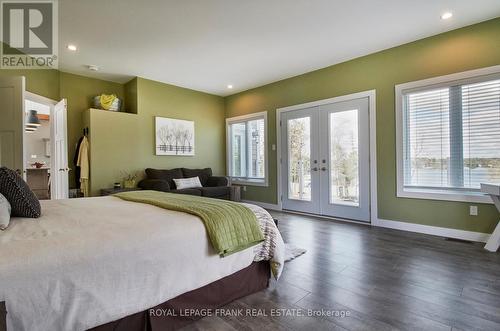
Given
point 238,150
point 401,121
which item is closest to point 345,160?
point 401,121

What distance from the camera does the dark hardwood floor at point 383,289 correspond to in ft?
5.20

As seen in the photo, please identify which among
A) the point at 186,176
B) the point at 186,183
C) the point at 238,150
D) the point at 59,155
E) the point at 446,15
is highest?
the point at 446,15

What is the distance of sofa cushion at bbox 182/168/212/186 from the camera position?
17.5ft

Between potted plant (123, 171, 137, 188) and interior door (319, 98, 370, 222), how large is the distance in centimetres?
346

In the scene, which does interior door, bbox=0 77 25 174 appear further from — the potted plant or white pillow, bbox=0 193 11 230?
white pillow, bbox=0 193 11 230

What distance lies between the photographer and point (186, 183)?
4.94 meters

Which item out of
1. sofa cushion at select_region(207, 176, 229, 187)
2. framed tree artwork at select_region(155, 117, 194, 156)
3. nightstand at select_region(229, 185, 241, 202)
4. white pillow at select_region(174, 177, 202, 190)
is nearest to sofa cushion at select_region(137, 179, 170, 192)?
white pillow at select_region(174, 177, 202, 190)

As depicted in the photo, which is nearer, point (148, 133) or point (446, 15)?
point (446, 15)

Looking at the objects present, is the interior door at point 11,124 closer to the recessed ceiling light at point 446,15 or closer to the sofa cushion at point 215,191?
the sofa cushion at point 215,191

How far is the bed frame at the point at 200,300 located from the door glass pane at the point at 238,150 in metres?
4.14

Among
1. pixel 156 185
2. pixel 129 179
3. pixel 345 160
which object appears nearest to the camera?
pixel 345 160

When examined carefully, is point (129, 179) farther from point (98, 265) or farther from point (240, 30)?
point (98, 265)

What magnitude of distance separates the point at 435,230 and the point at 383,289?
Answer: 2.05m

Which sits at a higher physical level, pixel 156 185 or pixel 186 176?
pixel 186 176
